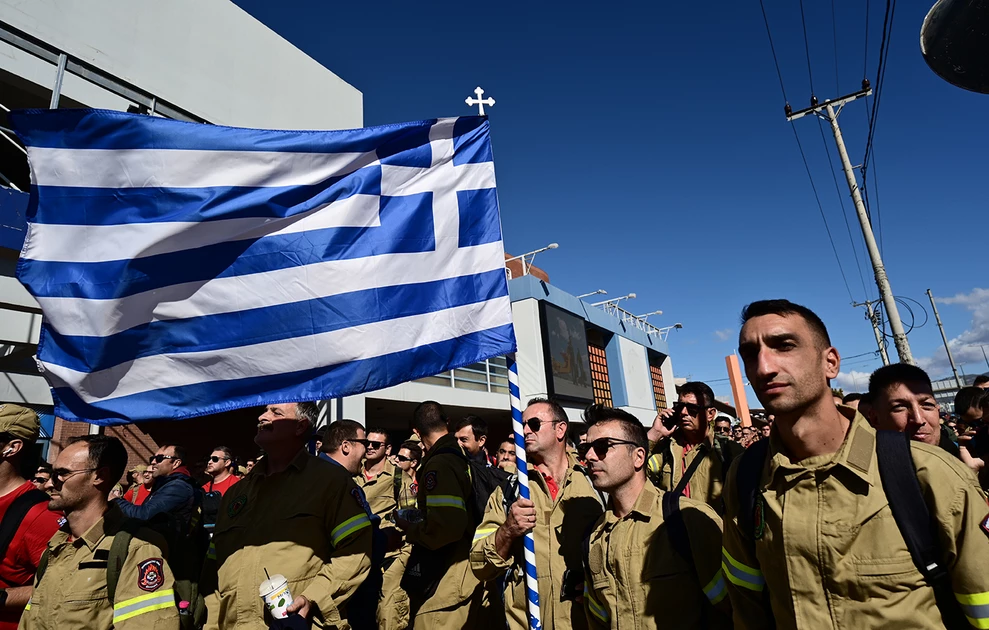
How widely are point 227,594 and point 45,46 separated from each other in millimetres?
12067

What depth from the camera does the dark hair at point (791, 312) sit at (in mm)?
2098

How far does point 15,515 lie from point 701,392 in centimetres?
481

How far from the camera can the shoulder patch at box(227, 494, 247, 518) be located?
3.35 metres

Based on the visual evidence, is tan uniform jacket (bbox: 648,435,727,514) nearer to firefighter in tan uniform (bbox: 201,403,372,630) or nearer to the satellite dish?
firefighter in tan uniform (bbox: 201,403,372,630)

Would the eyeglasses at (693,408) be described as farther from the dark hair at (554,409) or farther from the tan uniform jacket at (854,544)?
the tan uniform jacket at (854,544)

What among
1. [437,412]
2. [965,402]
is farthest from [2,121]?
[965,402]

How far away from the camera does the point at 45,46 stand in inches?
414

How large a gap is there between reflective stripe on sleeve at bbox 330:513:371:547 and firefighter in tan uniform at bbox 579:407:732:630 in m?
1.26

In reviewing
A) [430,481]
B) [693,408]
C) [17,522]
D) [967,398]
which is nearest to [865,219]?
[967,398]

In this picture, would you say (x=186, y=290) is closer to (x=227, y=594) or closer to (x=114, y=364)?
(x=114, y=364)

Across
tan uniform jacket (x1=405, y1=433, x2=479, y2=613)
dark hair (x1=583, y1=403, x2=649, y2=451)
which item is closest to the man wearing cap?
tan uniform jacket (x1=405, y1=433, x2=479, y2=613)

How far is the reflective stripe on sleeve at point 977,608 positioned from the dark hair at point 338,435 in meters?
4.67

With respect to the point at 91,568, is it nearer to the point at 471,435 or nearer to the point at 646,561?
the point at 471,435

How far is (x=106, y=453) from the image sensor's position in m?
3.47
